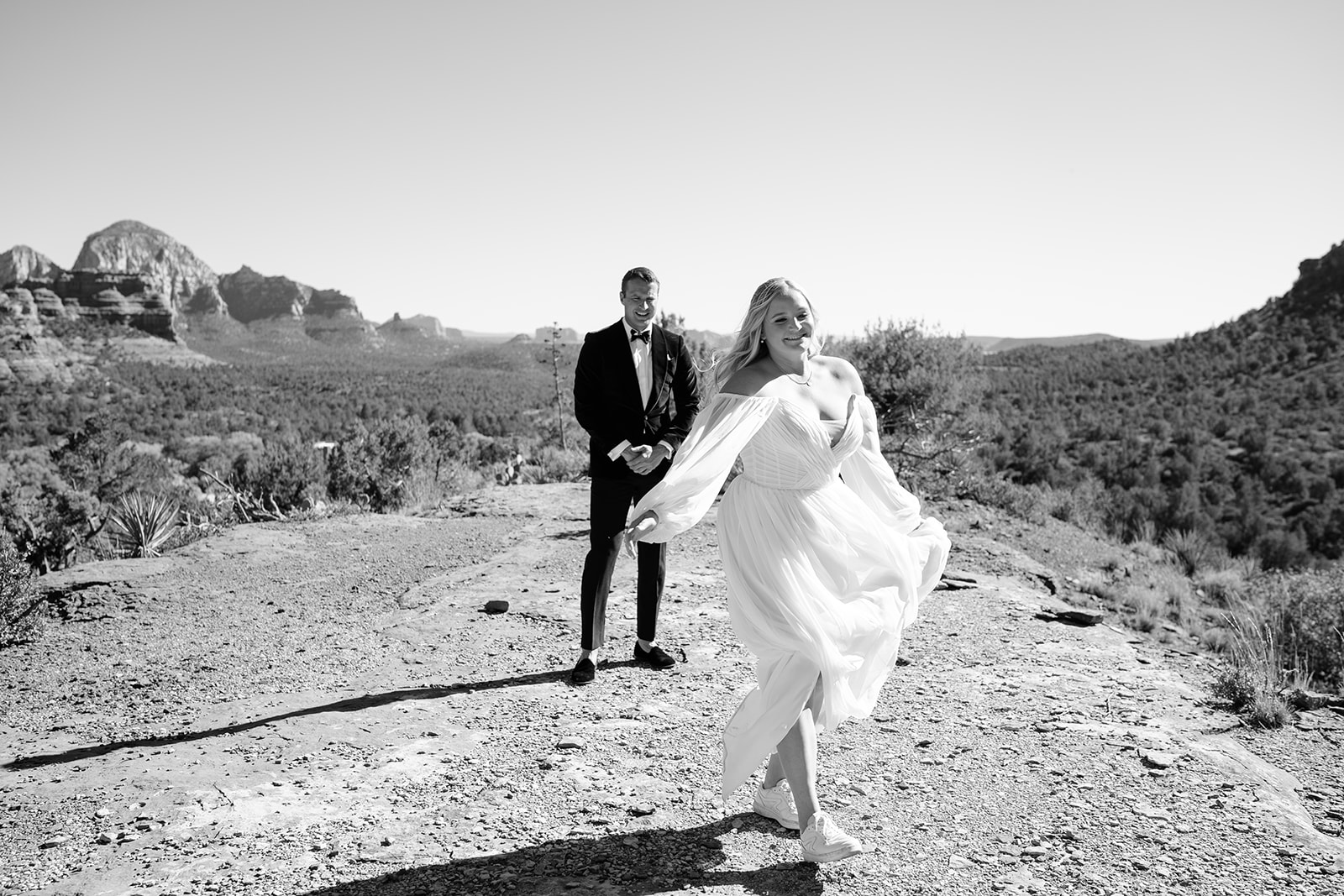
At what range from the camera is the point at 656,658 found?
5422 mm

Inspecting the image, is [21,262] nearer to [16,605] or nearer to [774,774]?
[16,605]

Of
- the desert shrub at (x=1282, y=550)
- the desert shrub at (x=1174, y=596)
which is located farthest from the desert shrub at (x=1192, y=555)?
the desert shrub at (x=1282, y=550)

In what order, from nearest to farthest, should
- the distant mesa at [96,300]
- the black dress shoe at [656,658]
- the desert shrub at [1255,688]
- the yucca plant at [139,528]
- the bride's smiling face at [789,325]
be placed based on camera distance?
the bride's smiling face at [789,325], the desert shrub at [1255,688], the black dress shoe at [656,658], the yucca plant at [139,528], the distant mesa at [96,300]

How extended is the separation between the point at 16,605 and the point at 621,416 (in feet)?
16.4

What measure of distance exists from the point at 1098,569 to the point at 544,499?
23.5 feet

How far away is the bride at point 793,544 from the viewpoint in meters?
3.11

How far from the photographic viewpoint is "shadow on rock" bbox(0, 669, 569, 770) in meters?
4.15

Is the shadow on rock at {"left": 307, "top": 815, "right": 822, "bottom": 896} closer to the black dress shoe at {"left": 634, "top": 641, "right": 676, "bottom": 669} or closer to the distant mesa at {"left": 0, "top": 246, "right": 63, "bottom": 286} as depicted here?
the black dress shoe at {"left": 634, "top": 641, "right": 676, "bottom": 669}

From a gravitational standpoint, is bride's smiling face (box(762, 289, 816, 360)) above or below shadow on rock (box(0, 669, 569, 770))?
above

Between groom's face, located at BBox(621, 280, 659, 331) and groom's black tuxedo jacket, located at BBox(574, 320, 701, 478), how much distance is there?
0.08m

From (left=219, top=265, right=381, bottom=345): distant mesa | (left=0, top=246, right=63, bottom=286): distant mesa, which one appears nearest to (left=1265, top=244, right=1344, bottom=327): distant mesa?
(left=219, top=265, right=381, bottom=345): distant mesa

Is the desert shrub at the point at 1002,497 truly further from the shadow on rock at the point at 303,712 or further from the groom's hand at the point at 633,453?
the shadow on rock at the point at 303,712

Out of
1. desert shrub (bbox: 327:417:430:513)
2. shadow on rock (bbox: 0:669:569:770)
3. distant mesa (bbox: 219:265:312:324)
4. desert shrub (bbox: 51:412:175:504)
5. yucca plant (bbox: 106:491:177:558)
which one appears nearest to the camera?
shadow on rock (bbox: 0:669:569:770)

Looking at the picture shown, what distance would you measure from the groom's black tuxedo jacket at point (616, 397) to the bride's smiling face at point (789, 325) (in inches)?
71.7
